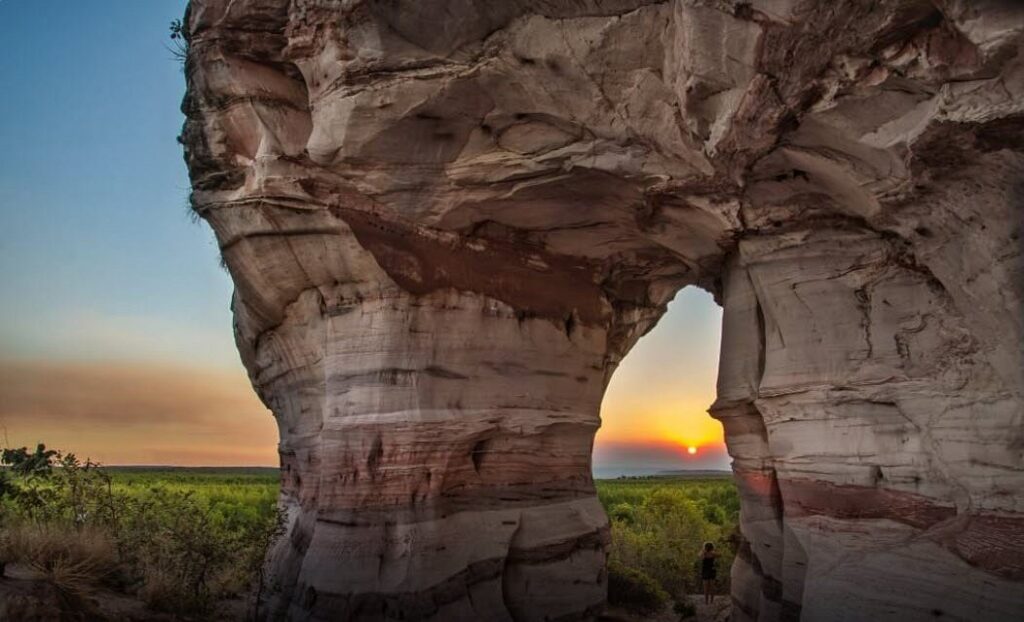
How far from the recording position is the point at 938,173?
533 centimetres

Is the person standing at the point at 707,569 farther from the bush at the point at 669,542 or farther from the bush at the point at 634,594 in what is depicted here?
the bush at the point at 634,594

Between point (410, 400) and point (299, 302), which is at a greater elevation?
point (299, 302)

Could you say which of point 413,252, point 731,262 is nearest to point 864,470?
point 731,262

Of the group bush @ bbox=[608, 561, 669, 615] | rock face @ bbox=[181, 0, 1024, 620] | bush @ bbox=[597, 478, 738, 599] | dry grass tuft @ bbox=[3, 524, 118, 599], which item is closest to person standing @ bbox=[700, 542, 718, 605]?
bush @ bbox=[597, 478, 738, 599]

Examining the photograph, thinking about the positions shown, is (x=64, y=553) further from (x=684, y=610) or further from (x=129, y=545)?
(x=684, y=610)

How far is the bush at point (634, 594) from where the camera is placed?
37.1ft

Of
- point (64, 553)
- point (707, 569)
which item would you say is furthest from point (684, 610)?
point (64, 553)

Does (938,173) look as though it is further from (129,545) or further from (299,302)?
(129,545)

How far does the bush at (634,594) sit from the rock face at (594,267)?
2.29 metres

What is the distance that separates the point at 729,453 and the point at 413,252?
4.70 meters

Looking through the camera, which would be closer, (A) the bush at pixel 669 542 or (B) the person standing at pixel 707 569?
(B) the person standing at pixel 707 569

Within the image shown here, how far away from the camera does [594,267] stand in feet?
32.8

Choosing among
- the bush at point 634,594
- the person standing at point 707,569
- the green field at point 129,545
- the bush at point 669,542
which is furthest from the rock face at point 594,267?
the bush at point 669,542

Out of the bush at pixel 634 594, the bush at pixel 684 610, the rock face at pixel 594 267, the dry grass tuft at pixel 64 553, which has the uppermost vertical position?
the rock face at pixel 594 267
